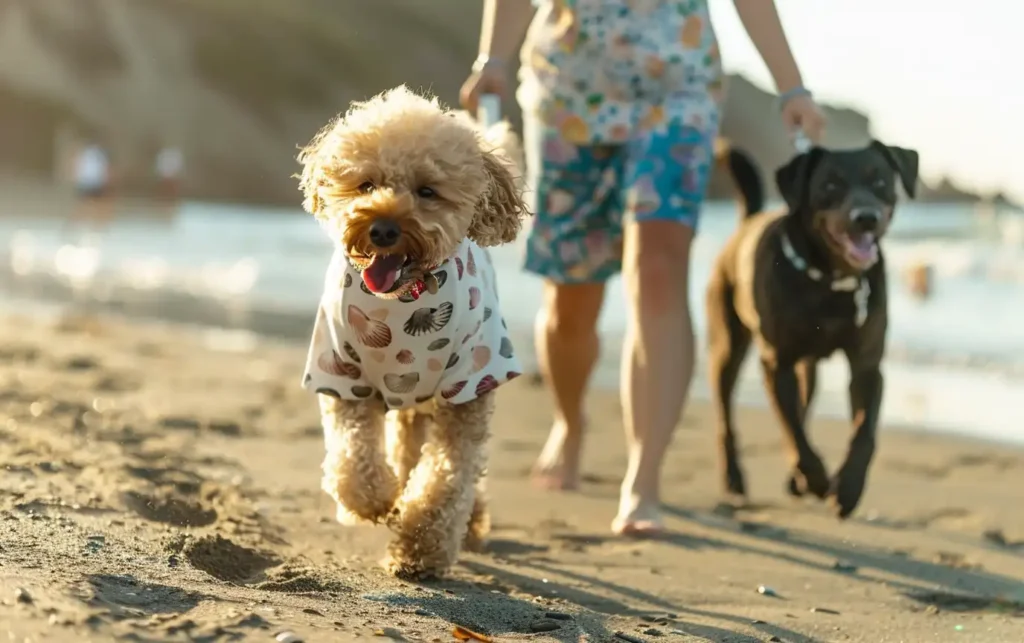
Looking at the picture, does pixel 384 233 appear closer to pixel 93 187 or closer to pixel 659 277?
pixel 659 277

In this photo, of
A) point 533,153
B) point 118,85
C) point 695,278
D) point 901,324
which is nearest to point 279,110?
point 118,85

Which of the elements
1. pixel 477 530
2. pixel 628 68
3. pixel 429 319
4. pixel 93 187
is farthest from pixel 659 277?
pixel 93 187

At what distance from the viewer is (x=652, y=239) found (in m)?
4.61

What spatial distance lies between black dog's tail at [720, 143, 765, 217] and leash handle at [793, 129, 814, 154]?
0.88 metres

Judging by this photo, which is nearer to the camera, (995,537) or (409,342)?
(409,342)

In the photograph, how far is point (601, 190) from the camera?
4926 mm

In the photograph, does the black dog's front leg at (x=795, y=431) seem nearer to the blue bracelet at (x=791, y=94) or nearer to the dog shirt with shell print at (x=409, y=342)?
the blue bracelet at (x=791, y=94)

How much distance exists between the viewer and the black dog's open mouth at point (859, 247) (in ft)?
15.1

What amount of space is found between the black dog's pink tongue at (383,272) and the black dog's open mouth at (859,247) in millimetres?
2029

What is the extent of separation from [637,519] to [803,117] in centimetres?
158

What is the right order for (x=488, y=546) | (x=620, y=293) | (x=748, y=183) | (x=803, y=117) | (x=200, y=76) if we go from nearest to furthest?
(x=488, y=546) → (x=803, y=117) → (x=748, y=183) → (x=620, y=293) → (x=200, y=76)

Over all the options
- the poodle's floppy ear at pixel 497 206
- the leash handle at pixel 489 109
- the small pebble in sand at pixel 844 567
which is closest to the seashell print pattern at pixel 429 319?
the poodle's floppy ear at pixel 497 206

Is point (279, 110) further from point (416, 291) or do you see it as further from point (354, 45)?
point (416, 291)

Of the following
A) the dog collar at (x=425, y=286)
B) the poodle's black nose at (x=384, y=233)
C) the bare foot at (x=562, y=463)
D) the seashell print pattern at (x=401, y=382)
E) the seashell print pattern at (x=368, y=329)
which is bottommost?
the bare foot at (x=562, y=463)
